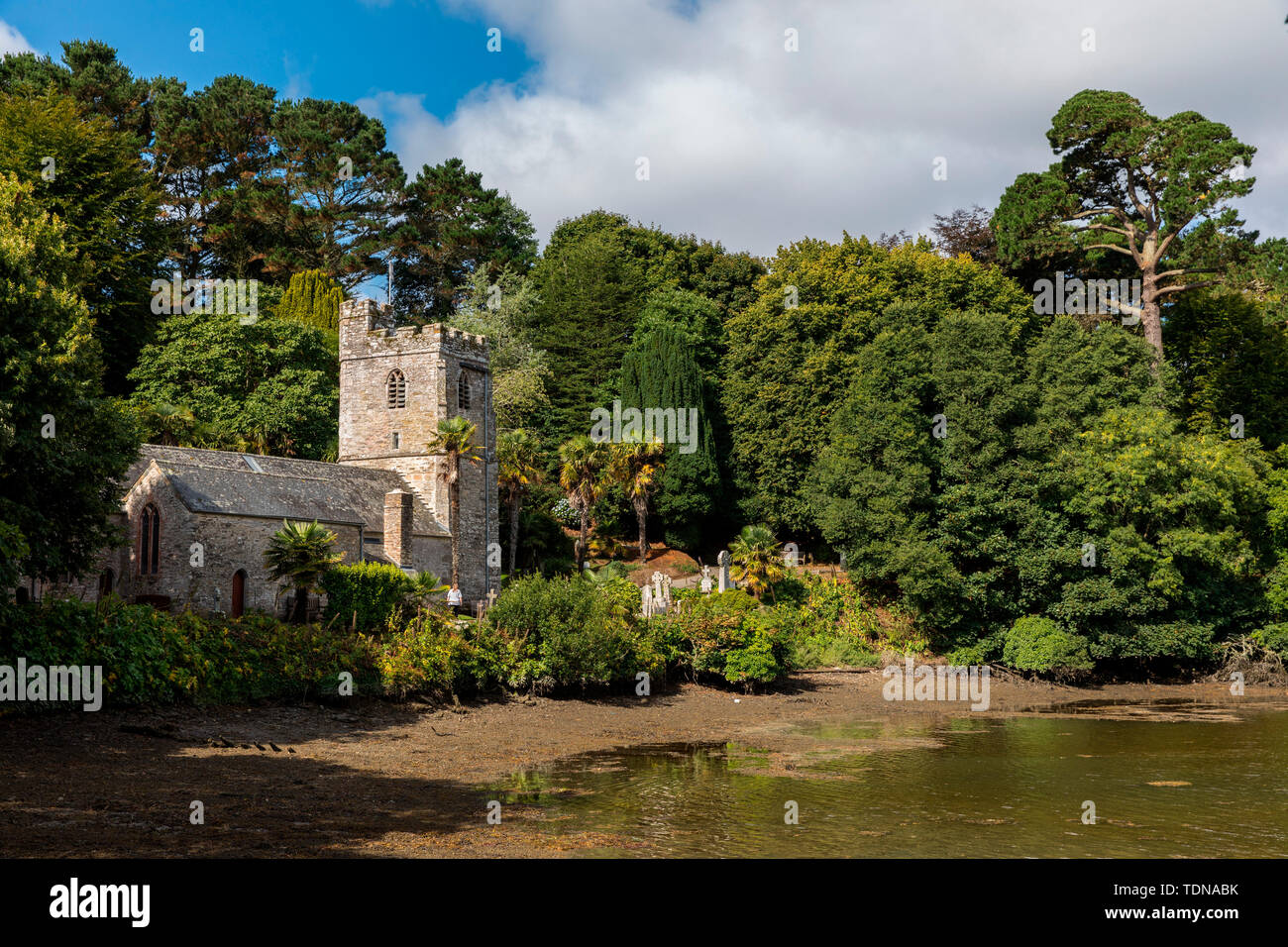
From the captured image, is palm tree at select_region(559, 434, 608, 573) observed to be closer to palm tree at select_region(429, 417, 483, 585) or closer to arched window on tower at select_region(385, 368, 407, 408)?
palm tree at select_region(429, 417, 483, 585)

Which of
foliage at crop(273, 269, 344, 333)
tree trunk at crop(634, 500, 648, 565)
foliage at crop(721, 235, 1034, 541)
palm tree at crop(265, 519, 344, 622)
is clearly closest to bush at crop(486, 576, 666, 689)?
palm tree at crop(265, 519, 344, 622)

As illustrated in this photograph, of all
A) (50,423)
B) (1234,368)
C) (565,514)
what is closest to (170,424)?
(565,514)

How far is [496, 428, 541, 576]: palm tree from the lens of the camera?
1953 inches

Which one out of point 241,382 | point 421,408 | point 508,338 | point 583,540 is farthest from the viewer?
point 508,338

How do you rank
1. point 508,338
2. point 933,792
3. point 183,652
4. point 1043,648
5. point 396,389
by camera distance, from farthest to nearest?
point 508,338, point 396,389, point 1043,648, point 183,652, point 933,792

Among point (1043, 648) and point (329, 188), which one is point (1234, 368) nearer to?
point (1043, 648)

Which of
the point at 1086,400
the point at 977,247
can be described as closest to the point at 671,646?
the point at 1086,400

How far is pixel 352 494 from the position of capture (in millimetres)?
41344

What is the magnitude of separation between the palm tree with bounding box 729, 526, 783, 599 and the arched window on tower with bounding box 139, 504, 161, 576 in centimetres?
2104

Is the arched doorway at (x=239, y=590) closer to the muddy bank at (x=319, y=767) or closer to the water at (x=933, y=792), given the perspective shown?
the muddy bank at (x=319, y=767)

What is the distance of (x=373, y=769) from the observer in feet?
58.1

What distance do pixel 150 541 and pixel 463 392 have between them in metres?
16.8

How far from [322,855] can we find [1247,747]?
19992 mm

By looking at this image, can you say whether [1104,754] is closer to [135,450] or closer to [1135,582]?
[1135,582]
